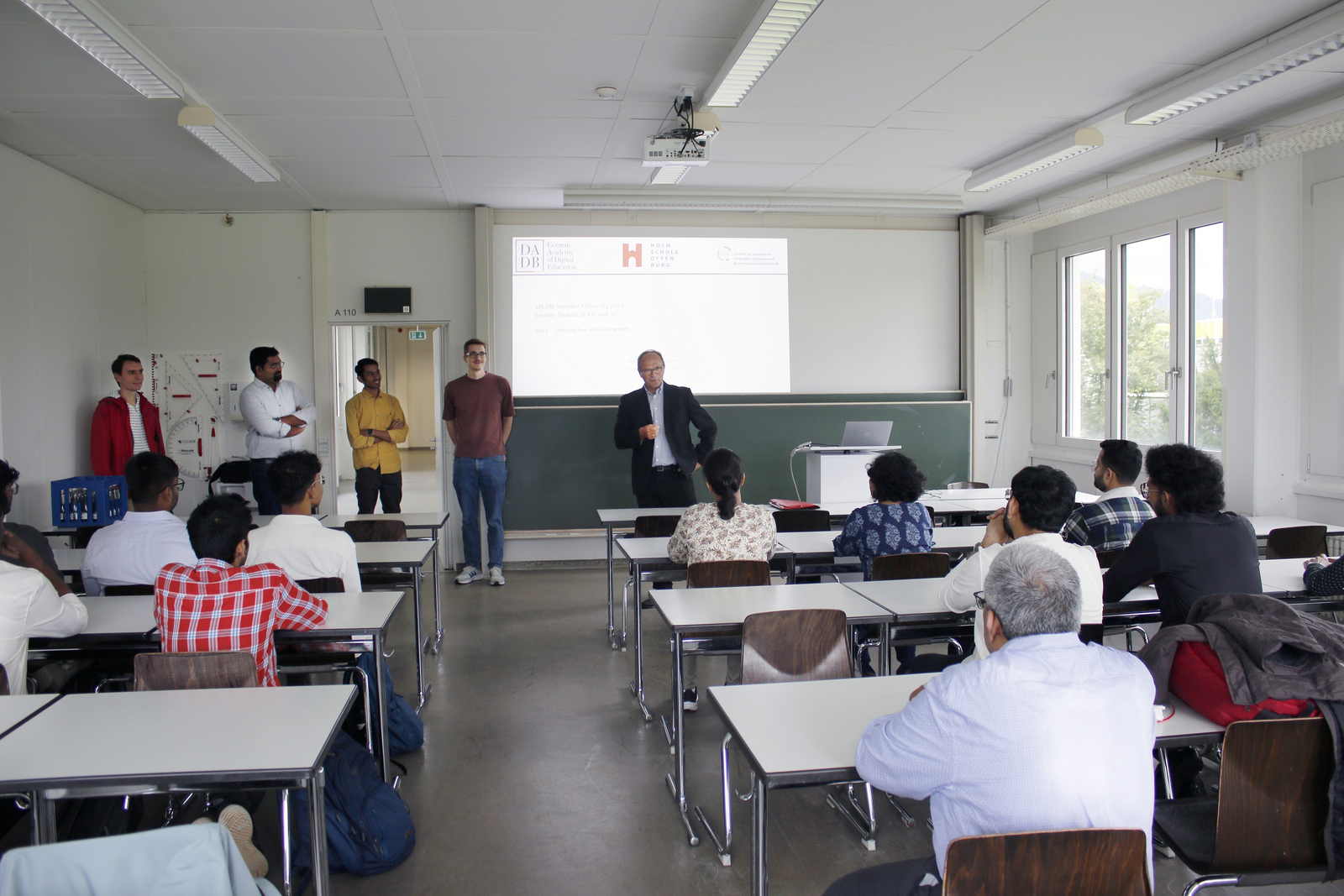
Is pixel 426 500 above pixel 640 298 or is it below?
below

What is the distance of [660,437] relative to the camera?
233 inches

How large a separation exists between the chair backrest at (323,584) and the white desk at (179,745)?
976 mm

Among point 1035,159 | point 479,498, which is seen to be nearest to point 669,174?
point 1035,159

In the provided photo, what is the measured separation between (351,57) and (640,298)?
11.5 feet

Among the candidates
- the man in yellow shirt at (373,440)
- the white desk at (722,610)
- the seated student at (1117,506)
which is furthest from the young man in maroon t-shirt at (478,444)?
the seated student at (1117,506)

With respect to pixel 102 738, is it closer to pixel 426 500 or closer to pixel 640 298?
pixel 640 298

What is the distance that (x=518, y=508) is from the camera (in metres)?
7.08

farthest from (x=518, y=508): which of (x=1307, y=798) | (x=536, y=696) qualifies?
(x=1307, y=798)

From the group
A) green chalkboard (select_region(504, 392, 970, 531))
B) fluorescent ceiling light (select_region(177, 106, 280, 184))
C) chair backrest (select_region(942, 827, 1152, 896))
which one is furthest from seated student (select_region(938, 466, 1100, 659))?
green chalkboard (select_region(504, 392, 970, 531))

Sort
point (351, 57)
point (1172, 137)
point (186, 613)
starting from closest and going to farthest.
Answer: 1. point (186, 613)
2. point (351, 57)
3. point (1172, 137)

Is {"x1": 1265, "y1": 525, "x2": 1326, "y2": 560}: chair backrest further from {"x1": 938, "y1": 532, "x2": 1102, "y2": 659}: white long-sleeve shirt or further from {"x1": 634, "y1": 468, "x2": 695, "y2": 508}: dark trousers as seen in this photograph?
{"x1": 634, "y1": 468, "x2": 695, "y2": 508}: dark trousers

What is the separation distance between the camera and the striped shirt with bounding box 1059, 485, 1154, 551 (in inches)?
143

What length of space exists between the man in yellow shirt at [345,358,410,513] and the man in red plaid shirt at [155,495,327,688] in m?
3.87

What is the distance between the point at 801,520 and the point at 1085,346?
4027 mm
